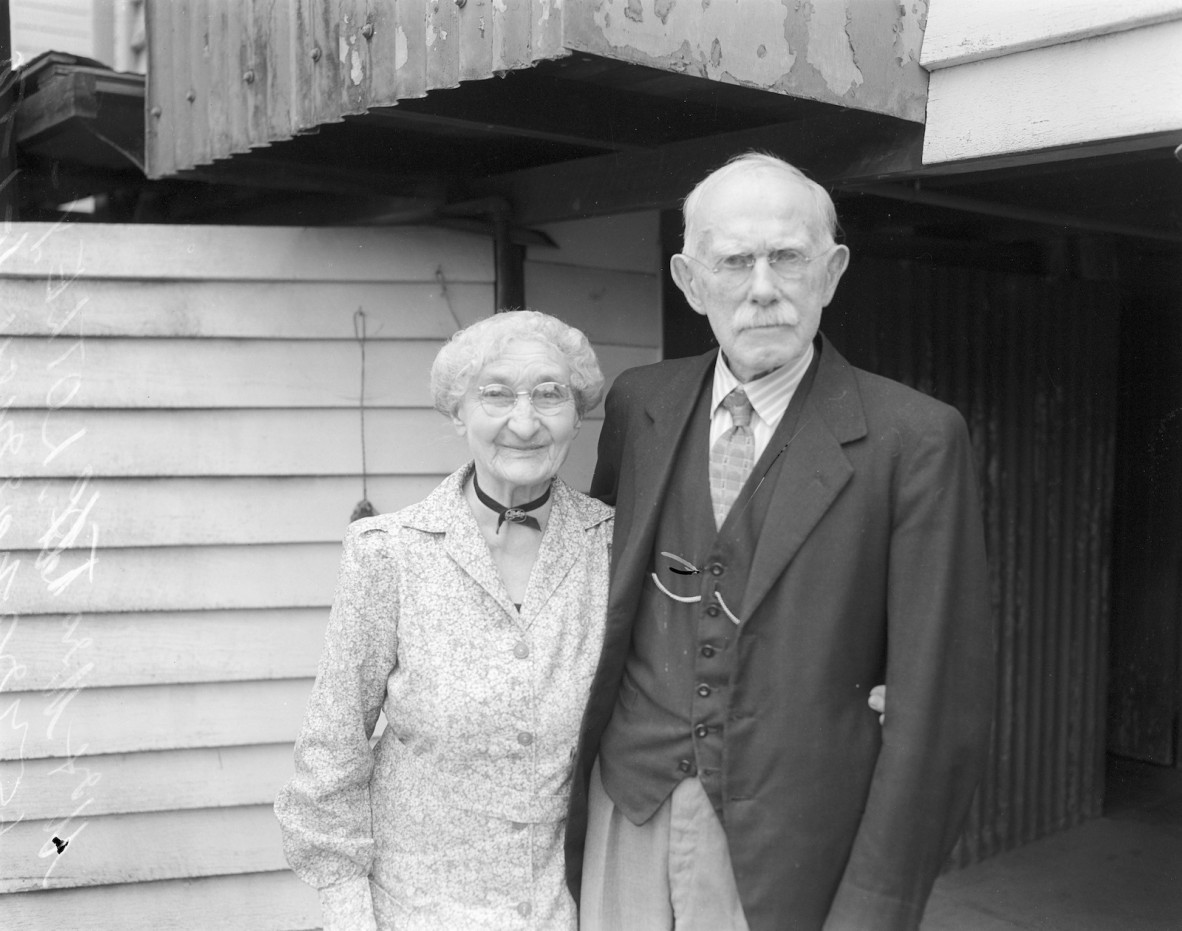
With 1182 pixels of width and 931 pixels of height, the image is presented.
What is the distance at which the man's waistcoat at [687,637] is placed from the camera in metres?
1.95

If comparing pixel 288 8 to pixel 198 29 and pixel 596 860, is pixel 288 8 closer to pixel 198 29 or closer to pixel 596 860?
pixel 198 29

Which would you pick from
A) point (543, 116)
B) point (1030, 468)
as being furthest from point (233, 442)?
point (1030, 468)

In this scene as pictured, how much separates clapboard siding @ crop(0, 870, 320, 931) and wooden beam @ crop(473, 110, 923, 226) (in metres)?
2.07

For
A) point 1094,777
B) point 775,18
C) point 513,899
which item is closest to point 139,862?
point 513,899

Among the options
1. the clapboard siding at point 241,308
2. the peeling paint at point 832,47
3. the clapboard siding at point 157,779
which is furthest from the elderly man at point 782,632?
the clapboard siding at point 157,779

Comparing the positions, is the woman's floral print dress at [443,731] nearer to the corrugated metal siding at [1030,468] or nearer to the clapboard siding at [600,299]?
the clapboard siding at [600,299]

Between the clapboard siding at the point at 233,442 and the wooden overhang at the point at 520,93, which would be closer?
the wooden overhang at the point at 520,93

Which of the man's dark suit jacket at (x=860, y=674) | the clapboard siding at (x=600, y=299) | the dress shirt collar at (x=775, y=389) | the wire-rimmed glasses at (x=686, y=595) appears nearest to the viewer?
the man's dark suit jacket at (x=860, y=674)

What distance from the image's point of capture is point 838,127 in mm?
2689

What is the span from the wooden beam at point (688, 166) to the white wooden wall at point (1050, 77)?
12cm

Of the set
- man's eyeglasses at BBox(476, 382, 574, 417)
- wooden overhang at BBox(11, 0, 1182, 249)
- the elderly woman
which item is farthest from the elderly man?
wooden overhang at BBox(11, 0, 1182, 249)

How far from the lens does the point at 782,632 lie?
189cm

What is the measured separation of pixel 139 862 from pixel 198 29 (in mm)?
2322

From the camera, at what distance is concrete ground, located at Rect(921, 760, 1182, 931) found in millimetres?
4219
